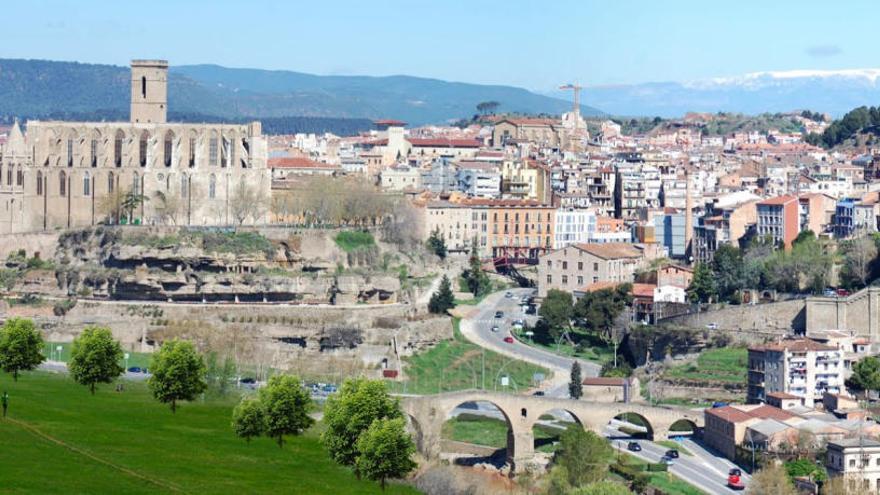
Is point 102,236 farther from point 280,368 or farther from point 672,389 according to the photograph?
point 672,389

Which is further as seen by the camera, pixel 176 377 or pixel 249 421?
pixel 176 377

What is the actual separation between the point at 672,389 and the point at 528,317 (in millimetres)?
12926

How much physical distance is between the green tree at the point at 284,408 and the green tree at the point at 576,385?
15.3 m

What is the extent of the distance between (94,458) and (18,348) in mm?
13308

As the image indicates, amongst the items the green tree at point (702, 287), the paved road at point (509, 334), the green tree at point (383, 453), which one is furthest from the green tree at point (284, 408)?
the green tree at point (702, 287)

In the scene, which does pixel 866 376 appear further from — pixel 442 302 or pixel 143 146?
pixel 143 146

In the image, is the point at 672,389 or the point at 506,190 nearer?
the point at 672,389

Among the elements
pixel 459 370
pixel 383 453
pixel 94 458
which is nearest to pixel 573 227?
pixel 459 370

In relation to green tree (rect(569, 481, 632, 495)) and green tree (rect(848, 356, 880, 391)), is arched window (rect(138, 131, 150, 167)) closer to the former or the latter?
green tree (rect(848, 356, 880, 391))

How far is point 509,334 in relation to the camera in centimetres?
7656

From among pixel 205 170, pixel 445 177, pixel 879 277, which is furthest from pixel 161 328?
pixel 445 177

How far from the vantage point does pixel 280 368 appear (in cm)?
7231

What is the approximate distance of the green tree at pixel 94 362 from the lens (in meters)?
56.5

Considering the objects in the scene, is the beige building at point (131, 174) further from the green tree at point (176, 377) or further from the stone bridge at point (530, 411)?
the green tree at point (176, 377)
